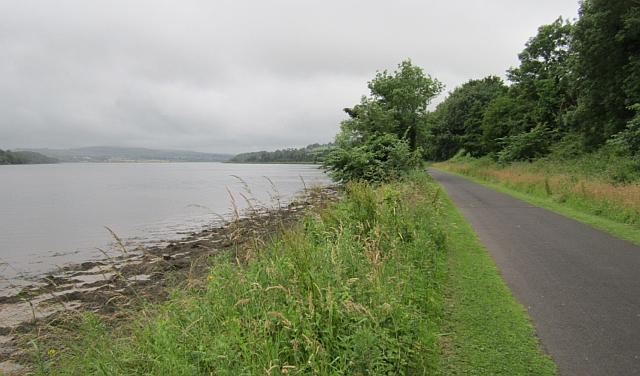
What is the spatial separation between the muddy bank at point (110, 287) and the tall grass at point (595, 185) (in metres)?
8.80

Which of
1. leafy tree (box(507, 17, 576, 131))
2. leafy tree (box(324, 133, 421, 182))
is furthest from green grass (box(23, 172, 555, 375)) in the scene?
leafy tree (box(507, 17, 576, 131))

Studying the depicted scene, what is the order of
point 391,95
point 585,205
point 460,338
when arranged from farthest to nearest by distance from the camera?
1. point 391,95
2. point 585,205
3. point 460,338

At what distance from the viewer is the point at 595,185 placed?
1492 cm

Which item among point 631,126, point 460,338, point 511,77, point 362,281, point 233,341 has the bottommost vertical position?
point 460,338

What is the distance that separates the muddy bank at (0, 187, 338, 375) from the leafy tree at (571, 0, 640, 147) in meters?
22.3

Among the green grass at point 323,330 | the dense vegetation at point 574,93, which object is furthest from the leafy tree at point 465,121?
the green grass at point 323,330

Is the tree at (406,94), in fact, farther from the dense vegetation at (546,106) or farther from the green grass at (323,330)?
the green grass at (323,330)

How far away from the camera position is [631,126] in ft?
63.0

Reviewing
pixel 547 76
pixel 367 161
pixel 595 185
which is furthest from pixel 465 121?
pixel 595 185

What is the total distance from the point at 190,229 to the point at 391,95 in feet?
85.3

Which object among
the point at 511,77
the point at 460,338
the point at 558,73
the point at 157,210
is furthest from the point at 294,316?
the point at 511,77

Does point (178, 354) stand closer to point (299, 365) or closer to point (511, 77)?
point (299, 365)

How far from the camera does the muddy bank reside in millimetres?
6059

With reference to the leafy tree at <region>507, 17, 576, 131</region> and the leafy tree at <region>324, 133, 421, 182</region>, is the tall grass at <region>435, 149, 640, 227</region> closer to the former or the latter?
the leafy tree at <region>324, 133, 421, 182</region>
